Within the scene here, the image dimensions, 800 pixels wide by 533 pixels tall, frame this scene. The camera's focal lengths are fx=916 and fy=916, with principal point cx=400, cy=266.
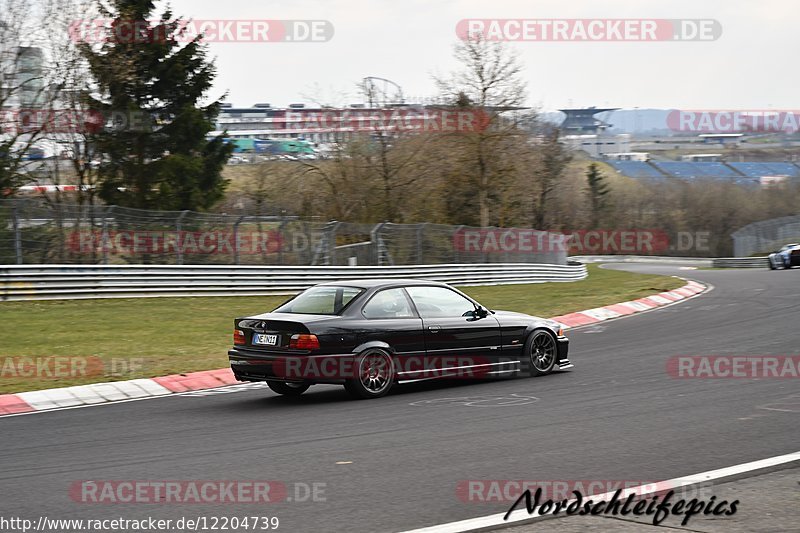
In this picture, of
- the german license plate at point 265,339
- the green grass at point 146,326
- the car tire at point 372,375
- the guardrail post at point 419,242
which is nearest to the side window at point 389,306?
the car tire at point 372,375

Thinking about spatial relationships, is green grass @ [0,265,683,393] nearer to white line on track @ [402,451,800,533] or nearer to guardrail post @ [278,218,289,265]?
guardrail post @ [278,218,289,265]

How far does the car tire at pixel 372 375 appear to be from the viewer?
10531 millimetres

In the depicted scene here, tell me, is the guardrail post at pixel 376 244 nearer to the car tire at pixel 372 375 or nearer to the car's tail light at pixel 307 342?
the car tire at pixel 372 375

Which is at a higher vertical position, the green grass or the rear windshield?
the rear windshield

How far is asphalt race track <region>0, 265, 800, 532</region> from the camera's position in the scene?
19.7 ft

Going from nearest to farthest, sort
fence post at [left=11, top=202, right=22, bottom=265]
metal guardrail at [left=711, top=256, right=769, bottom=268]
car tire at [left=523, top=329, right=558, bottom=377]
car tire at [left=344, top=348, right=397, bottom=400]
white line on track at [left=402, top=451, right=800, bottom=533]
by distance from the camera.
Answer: white line on track at [left=402, top=451, right=800, bottom=533] → car tire at [left=344, top=348, right=397, bottom=400] → car tire at [left=523, top=329, right=558, bottom=377] → fence post at [left=11, top=202, right=22, bottom=265] → metal guardrail at [left=711, top=256, right=769, bottom=268]

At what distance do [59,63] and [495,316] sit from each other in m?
24.6

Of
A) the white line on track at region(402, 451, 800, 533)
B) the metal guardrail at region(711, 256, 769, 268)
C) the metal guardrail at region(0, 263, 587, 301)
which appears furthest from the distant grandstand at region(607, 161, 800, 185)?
the white line on track at region(402, 451, 800, 533)

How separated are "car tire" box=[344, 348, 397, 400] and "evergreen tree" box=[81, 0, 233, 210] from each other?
26.6m

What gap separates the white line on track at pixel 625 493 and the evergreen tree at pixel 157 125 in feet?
103

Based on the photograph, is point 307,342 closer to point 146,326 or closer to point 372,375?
point 372,375

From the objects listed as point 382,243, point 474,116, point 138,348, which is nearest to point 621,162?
point 474,116

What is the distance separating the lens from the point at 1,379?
1217cm

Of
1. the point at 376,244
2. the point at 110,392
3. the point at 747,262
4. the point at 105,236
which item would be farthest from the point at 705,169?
the point at 110,392
